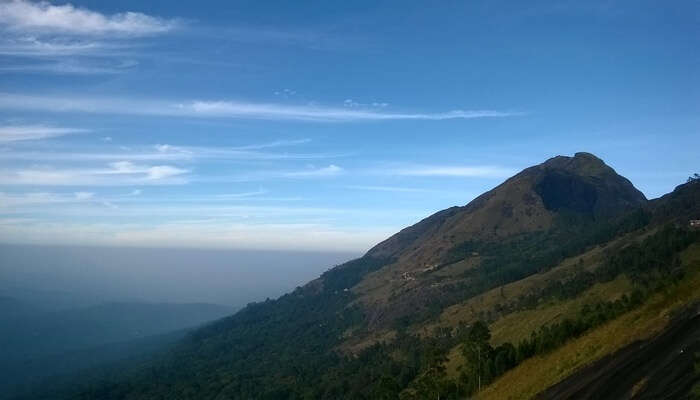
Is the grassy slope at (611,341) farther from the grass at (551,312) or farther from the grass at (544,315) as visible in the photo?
the grass at (551,312)

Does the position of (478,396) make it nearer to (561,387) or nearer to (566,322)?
(566,322)

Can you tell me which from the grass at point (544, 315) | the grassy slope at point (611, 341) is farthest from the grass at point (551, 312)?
the grassy slope at point (611, 341)

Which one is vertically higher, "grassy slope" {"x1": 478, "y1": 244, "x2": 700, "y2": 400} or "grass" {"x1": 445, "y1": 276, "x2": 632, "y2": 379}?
"grassy slope" {"x1": 478, "y1": 244, "x2": 700, "y2": 400}

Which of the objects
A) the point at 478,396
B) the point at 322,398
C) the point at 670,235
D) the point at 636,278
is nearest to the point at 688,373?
the point at 478,396

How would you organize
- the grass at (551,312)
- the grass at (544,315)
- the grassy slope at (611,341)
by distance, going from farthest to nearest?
the grass at (551,312) < the grass at (544,315) < the grassy slope at (611,341)

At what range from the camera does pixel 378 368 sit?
198625 mm

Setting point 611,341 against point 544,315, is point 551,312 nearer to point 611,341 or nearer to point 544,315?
point 544,315

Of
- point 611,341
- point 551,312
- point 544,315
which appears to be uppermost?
point 611,341

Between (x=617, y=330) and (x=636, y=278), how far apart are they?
4509 inches

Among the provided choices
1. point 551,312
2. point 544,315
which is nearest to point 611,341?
point 551,312

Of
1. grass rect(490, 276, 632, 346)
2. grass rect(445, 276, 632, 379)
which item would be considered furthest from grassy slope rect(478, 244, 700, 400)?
grass rect(490, 276, 632, 346)

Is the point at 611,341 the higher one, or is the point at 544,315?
the point at 611,341

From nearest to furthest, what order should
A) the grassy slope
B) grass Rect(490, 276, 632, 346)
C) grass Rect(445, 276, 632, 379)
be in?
the grassy slope
grass Rect(445, 276, 632, 379)
grass Rect(490, 276, 632, 346)

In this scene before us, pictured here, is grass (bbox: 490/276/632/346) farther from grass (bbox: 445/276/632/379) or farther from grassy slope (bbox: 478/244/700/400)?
grassy slope (bbox: 478/244/700/400)
